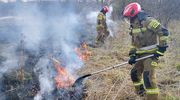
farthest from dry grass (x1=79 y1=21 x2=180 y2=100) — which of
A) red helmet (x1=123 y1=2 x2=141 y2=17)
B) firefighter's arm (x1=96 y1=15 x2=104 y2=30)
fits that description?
red helmet (x1=123 y1=2 x2=141 y2=17)

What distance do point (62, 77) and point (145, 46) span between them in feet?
8.41

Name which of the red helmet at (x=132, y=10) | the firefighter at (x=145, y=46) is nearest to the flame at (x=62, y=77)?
the firefighter at (x=145, y=46)

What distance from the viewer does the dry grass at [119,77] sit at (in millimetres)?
6956

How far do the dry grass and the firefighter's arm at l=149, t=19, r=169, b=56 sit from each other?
1.31 meters

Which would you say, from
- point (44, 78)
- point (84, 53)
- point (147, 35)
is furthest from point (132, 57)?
point (84, 53)

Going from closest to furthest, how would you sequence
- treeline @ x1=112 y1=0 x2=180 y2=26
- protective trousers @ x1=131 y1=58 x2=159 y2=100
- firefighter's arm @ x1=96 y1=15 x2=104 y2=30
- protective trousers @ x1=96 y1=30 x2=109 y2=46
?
protective trousers @ x1=131 y1=58 x2=159 y2=100 → firefighter's arm @ x1=96 y1=15 x2=104 y2=30 → protective trousers @ x1=96 y1=30 x2=109 y2=46 → treeline @ x1=112 y1=0 x2=180 y2=26

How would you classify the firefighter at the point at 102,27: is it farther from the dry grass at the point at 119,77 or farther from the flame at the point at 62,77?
the flame at the point at 62,77

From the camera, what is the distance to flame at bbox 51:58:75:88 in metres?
7.54

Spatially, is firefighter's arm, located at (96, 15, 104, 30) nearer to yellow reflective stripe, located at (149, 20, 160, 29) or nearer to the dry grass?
the dry grass

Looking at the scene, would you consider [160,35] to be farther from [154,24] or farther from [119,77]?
[119,77]

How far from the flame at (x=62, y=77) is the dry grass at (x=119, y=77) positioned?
1.54 ft

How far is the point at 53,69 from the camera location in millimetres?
8469

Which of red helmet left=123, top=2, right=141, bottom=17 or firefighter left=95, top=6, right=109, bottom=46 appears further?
firefighter left=95, top=6, right=109, bottom=46

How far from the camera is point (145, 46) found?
644 centimetres
